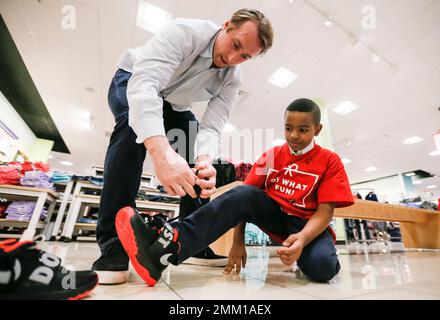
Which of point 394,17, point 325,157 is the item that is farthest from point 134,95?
point 394,17

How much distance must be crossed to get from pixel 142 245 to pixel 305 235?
61 cm

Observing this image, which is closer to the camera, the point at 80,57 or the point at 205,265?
the point at 205,265

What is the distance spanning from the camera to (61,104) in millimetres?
5344

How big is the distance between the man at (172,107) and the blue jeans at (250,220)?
0.43ft

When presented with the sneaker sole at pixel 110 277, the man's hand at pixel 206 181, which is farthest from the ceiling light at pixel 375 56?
the sneaker sole at pixel 110 277

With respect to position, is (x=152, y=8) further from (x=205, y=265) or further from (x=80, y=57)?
(x=205, y=265)

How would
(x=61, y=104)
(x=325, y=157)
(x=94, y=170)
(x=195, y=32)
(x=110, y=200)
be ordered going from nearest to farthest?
(x=110, y=200), (x=195, y=32), (x=325, y=157), (x=94, y=170), (x=61, y=104)

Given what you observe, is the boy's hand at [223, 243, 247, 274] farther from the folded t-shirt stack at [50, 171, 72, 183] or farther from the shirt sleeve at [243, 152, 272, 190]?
the folded t-shirt stack at [50, 171, 72, 183]

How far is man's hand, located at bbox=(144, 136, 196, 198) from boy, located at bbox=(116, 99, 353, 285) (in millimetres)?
145

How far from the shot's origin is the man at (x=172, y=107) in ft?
2.30

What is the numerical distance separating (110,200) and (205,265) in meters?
0.65

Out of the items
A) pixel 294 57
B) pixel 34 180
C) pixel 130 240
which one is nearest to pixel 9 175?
pixel 34 180

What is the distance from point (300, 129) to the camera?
1103mm

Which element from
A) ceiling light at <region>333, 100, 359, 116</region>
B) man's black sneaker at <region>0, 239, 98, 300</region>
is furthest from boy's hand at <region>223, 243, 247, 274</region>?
ceiling light at <region>333, 100, 359, 116</region>
